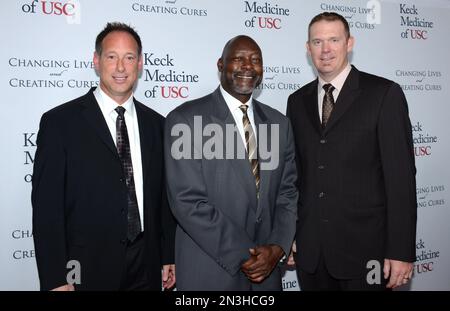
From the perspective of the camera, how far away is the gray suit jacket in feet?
6.81

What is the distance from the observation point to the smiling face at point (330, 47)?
95.8 inches

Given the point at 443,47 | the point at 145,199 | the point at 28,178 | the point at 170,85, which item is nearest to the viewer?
the point at 145,199

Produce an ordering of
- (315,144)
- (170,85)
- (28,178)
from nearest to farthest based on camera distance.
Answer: (315,144)
(28,178)
(170,85)

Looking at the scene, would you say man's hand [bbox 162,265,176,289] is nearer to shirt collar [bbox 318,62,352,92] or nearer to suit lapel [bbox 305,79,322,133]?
suit lapel [bbox 305,79,322,133]

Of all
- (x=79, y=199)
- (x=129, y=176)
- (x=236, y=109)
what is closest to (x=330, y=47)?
(x=236, y=109)

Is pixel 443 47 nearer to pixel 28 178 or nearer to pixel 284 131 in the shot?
pixel 284 131

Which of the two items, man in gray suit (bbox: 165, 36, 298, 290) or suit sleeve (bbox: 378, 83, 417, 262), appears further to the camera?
suit sleeve (bbox: 378, 83, 417, 262)

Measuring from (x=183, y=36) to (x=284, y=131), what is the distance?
4.45 feet

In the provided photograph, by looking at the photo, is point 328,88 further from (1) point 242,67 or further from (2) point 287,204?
(2) point 287,204

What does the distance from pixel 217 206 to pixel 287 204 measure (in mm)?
461

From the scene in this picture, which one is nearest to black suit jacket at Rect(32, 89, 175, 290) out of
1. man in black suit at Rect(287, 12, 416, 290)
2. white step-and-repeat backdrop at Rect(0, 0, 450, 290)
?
white step-and-repeat backdrop at Rect(0, 0, 450, 290)

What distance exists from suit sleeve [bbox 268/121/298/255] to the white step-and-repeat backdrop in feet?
3.95
